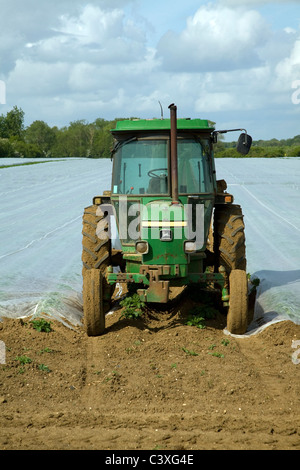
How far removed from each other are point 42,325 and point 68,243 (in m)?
6.17

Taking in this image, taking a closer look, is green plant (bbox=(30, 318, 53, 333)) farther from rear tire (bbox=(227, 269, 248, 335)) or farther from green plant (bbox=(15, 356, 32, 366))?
rear tire (bbox=(227, 269, 248, 335))

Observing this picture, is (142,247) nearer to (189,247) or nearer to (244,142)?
(189,247)

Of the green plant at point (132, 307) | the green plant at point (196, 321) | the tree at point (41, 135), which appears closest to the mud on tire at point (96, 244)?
the green plant at point (132, 307)

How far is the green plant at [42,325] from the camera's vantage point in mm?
8320

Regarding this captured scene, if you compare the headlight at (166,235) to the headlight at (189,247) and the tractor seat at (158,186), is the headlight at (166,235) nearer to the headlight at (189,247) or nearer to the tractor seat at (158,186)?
the headlight at (189,247)

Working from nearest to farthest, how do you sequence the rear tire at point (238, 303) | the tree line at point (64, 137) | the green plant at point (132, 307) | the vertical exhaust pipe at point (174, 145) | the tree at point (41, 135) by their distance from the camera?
the vertical exhaust pipe at point (174, 145) → the rear tire at point (238, 303) → the green plant at point (132, 307) → the tree line at point (64, 137) → the tree at point (41, 135)

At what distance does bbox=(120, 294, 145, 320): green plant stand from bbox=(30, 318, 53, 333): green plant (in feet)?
3.27

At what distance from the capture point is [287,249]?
13.6 metres

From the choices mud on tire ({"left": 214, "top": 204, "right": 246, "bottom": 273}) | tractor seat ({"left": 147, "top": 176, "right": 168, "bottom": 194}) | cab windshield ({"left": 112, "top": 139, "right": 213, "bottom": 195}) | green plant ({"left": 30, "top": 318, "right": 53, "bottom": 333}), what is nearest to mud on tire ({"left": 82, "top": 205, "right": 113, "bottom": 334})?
cab windshield ({"left": 112, "top": 139, "right": 213, "bottom": 195})

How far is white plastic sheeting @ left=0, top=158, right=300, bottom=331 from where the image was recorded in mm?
9391

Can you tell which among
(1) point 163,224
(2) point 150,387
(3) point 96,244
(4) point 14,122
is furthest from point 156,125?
(4) point 14,122

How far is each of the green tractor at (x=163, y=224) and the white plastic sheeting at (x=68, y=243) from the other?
823 millimetres
